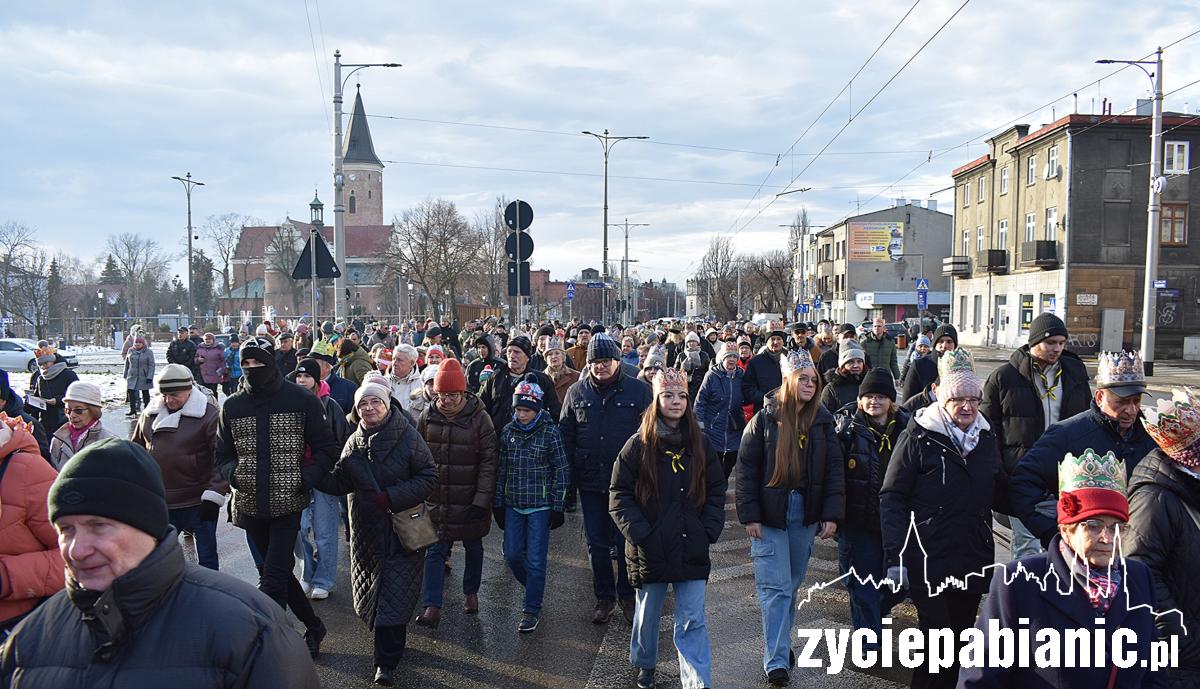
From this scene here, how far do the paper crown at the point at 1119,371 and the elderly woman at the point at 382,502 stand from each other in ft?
13.1

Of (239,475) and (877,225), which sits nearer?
(239,475)

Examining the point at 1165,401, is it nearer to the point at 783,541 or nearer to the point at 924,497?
the point at 924,497

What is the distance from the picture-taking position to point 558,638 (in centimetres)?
560

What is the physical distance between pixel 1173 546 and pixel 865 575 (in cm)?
243

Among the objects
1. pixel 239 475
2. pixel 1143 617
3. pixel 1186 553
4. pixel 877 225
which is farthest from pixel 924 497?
pixel 877 225

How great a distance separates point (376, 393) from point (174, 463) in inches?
63.6

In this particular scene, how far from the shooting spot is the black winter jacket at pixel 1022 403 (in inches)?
231

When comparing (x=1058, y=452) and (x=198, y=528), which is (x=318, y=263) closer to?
(x=198, y=528)

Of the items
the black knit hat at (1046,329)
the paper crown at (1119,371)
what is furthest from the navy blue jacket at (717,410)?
the paper crown at (1119,371)

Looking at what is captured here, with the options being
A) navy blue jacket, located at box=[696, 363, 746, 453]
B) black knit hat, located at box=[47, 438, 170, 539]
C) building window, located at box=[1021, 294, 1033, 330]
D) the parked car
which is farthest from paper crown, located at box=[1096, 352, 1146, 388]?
building window, located at box=[1021, 294, 1033, 330]

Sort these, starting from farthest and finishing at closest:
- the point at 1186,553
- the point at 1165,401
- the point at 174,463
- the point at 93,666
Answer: the point at 174,463 → the point at 1165,401 → the point at 1186,553 → the point at 93,666

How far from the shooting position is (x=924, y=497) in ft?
14.0

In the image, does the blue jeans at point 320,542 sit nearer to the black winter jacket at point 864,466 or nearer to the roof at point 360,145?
the black winter jacket at point 864,466

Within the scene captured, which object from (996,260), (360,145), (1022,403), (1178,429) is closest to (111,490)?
(1178,429)
